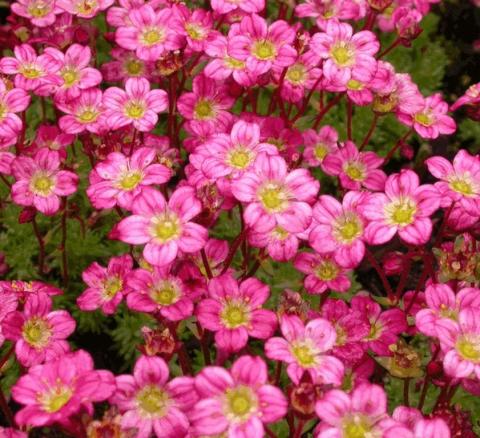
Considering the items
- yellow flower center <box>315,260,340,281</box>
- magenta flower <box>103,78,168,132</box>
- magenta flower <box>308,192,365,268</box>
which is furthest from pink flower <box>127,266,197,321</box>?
magenta flower <box>103,78,168,132</box>

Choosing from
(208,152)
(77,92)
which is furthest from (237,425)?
(77,92)

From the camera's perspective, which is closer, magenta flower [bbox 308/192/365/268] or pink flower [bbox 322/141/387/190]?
magenta flower [bbox 308/192/365/268]

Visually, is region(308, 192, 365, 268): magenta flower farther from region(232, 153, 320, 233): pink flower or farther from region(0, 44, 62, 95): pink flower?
region(0, 44, 62, 95): pink flower

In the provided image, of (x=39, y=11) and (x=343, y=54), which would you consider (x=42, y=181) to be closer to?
(x=39, y=11)

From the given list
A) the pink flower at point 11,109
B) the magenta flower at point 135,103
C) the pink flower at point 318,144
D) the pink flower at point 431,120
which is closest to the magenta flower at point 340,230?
the pink flower at point 431,120

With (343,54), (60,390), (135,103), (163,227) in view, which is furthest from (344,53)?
(60,390)

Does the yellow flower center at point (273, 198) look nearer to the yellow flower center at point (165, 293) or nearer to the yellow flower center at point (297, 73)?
the yellow flower center at point (165, 293)
